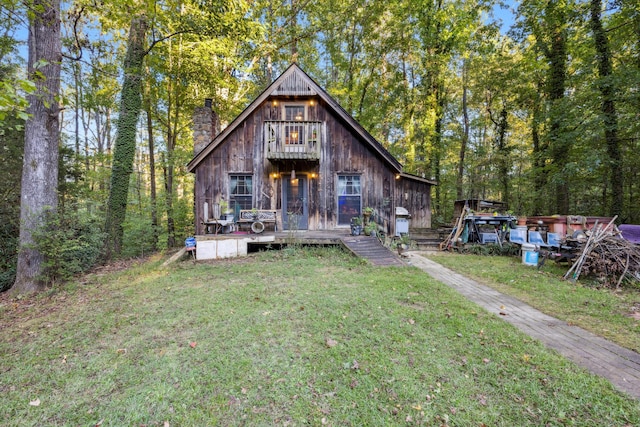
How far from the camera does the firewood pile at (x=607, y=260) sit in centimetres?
557

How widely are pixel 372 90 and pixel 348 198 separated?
10963 millimetres

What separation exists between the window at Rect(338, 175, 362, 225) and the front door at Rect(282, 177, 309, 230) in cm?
145

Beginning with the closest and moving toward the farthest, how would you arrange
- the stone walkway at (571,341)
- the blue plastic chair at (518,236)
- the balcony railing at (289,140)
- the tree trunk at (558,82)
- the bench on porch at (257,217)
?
the stone walkway at (571,341), the blue plastic chair at (518,236), the bench on porch at (257,217), the balcony railing at (289,140), the tree trunk at (558,82)

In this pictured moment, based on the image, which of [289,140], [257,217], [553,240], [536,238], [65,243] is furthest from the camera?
[289,140]

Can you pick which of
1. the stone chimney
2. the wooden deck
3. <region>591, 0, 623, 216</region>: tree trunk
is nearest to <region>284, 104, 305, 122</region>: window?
the stone chimney

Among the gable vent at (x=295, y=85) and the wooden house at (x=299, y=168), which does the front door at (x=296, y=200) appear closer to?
the wooden house at (x=299, y=168)

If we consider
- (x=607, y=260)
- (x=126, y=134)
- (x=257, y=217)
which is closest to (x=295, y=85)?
(x=257, y=217)

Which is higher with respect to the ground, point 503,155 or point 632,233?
point 503,155

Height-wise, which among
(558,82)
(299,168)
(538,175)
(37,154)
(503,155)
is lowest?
(37,154)

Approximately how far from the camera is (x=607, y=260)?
570cm

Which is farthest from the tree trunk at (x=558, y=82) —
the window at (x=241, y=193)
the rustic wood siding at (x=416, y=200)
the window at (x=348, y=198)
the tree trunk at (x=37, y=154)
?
the tree trunk at (x=37, y=154)

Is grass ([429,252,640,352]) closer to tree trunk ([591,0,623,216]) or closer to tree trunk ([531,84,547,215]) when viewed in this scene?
tree trunk ([591,0,623,216])

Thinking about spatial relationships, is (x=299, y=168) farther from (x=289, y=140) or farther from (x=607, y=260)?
(x=607, y=260)

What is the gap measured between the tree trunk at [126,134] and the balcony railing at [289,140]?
4.97 metres
